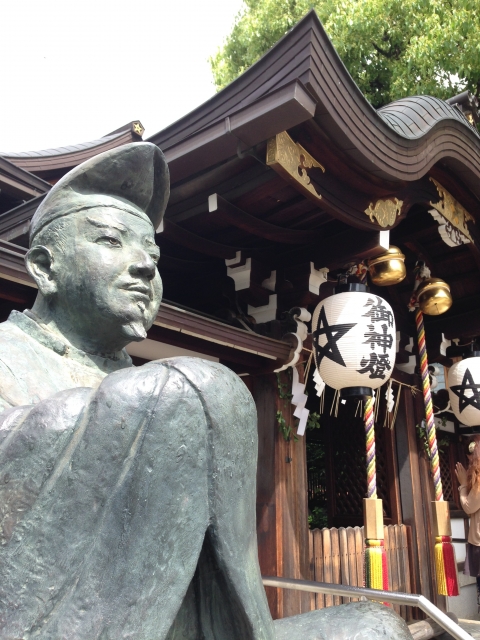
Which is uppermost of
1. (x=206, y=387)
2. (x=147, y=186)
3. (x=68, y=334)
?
(x=147, y=186)

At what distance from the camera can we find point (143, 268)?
1.42 m

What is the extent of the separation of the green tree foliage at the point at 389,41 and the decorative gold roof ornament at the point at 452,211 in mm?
5660

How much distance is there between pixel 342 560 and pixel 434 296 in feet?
8.32

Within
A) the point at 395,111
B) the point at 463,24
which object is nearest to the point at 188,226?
the point at 395,111

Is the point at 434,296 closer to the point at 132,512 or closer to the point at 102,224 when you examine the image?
the point at 102,224

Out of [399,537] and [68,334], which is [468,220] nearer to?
[399,537]

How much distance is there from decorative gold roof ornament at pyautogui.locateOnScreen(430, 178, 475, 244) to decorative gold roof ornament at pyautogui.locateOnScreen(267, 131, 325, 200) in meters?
1.52

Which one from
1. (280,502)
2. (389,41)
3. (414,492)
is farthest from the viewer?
(389,41)

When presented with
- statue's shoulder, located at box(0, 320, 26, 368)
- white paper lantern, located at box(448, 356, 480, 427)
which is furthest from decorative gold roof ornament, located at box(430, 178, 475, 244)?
statue's shoulder, located at box(0, 320, 26, 368)

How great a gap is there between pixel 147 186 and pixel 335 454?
606cm

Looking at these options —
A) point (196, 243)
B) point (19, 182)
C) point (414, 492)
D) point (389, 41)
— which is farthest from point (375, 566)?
point (389, 41)

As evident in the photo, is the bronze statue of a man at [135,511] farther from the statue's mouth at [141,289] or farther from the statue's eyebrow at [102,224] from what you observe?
the statue's eyebrow at [102,224]

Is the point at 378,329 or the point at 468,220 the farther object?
the point at 468,220

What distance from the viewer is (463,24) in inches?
354
